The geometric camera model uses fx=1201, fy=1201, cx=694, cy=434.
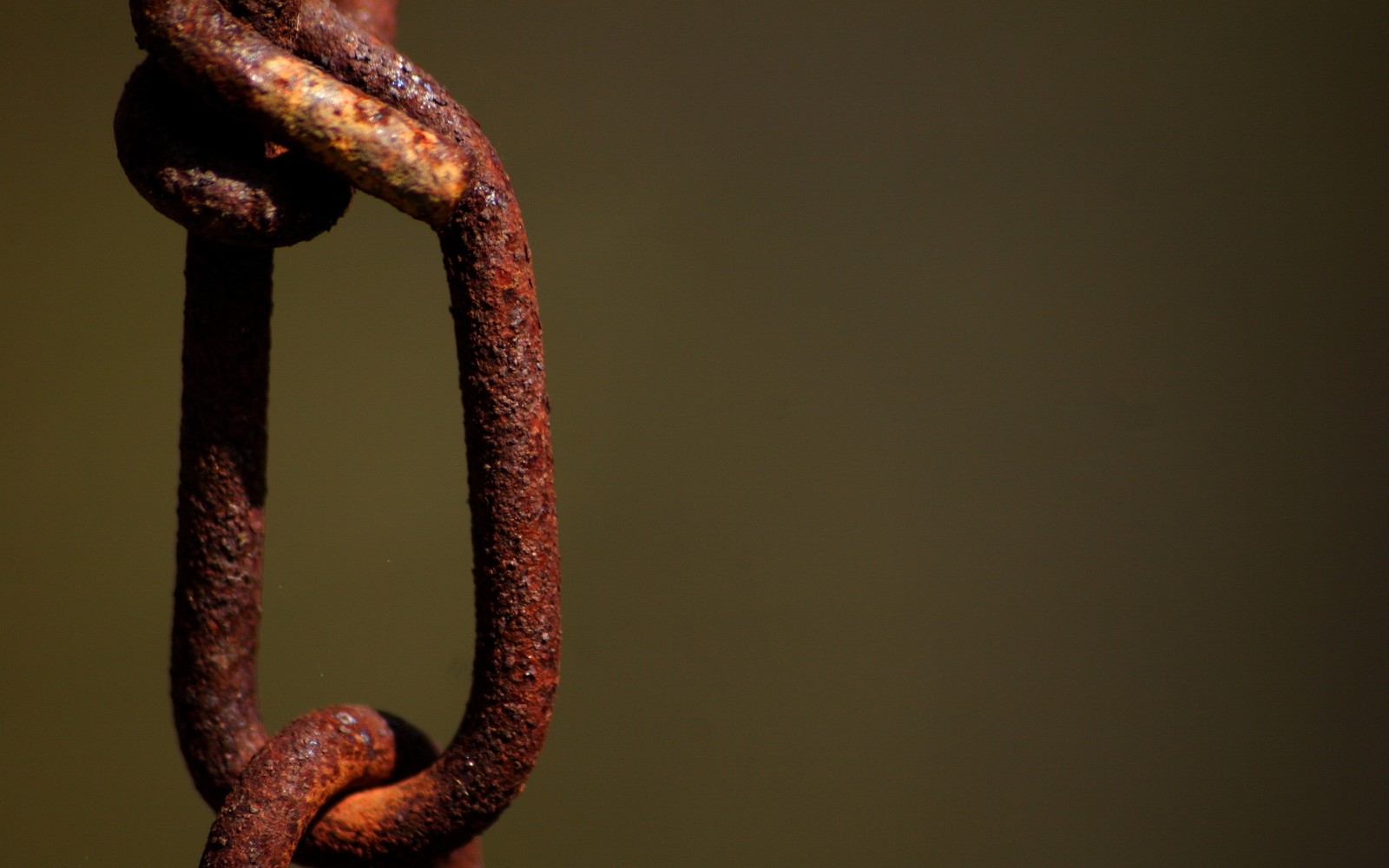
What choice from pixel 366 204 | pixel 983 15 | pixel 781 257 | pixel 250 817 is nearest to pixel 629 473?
pixel 781 257

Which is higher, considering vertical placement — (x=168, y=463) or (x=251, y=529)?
(x=168, y=463)

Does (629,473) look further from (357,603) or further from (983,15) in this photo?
(983,15)

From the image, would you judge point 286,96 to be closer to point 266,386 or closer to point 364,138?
point 364,138

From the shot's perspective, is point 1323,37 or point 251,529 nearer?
point 251,529

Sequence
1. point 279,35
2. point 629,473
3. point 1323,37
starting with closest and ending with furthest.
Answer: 1. point 279,35
2. point 1323,37
3. point 629,473

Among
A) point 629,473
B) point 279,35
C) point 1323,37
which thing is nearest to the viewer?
point 279,35

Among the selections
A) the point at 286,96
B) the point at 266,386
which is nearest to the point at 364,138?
the point at 286,96

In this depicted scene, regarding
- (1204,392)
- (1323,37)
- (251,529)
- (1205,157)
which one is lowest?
(251,529)
